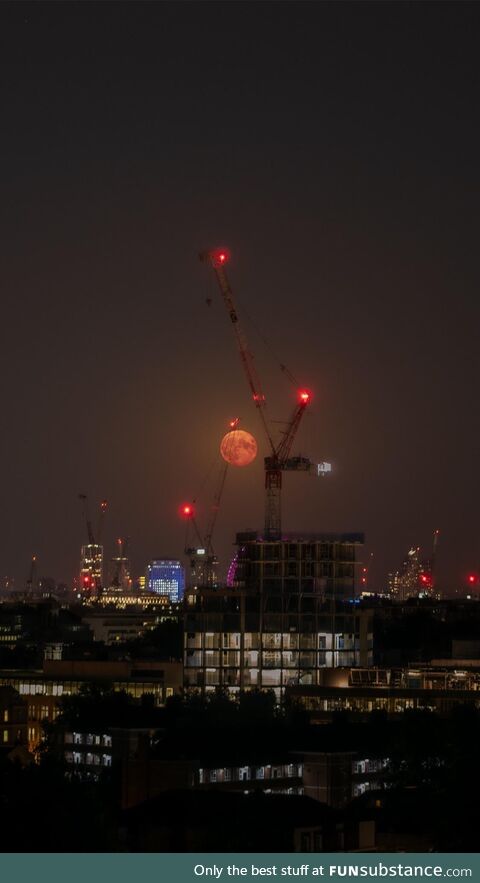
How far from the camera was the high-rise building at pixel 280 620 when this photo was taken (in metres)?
102

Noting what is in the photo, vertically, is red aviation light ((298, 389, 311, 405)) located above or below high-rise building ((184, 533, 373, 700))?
above

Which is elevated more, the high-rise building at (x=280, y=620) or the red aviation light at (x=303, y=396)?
the red aviation light at (x=303, y=396)

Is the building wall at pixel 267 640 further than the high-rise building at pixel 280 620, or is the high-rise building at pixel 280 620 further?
the high-rise building at pixel 280 620

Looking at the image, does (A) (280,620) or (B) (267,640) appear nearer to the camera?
(B) (267,640)

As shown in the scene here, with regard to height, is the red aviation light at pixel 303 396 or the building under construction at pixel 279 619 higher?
the red aviation light at pixel 303 396

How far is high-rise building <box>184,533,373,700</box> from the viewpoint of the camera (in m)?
102

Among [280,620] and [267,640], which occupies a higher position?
[280,620]

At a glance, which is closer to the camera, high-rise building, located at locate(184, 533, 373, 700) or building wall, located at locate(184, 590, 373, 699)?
building wall, located at locate(184, 590, 373, 699)

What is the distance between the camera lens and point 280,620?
105 meters
